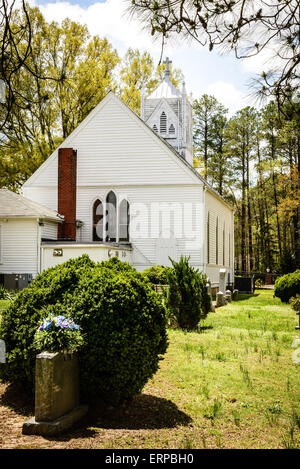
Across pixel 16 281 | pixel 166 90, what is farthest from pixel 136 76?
pixel 16 281

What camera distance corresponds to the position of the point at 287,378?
7984mm

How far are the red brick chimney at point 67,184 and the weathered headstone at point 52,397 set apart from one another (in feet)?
73.0

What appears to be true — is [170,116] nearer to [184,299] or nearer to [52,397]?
[184,299]

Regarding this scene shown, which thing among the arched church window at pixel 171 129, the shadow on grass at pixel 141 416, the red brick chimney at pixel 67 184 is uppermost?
the arched church window at pixel 171 129

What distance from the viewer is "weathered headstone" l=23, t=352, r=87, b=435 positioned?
520cm

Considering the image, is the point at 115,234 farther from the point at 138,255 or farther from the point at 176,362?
the point at 176,362

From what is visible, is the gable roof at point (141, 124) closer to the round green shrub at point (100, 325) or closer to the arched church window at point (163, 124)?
the arched church window at point (163, 124)

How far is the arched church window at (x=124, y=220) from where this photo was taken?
2783 cm

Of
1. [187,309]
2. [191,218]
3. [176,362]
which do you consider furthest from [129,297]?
[191,218]

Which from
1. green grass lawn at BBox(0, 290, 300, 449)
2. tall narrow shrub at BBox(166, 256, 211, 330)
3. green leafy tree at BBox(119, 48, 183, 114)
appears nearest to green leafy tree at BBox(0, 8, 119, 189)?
green leafy tree at BBox(119, 48, 183, 114)

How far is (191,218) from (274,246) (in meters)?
30.4

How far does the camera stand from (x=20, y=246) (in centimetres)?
2484

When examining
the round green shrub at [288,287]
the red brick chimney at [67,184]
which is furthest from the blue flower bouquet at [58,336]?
the red brick chimney at [67,184]

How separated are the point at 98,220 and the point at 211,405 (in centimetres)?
2234
